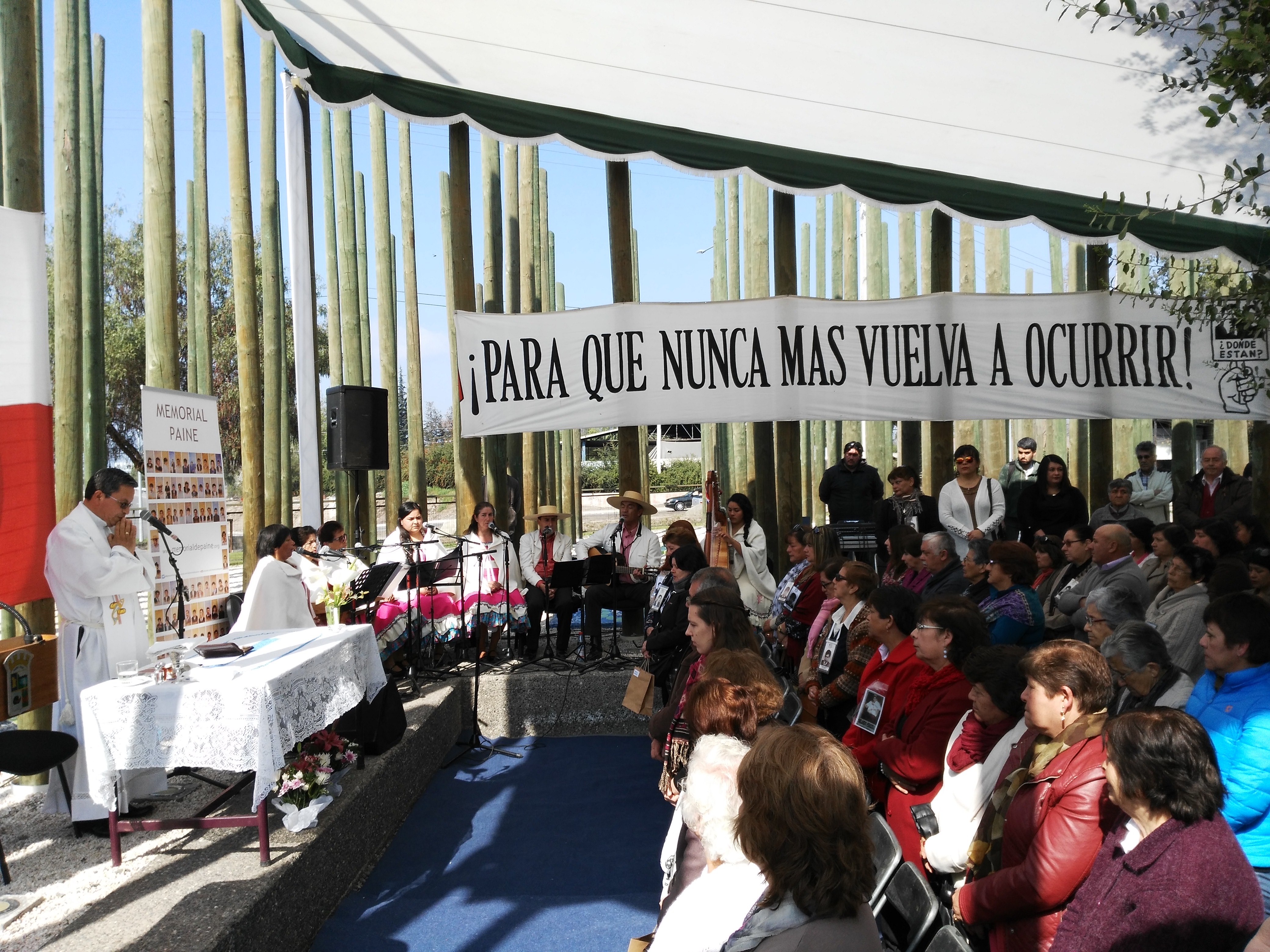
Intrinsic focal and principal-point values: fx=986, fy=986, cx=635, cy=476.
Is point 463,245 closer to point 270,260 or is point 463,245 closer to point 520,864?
point 520,864

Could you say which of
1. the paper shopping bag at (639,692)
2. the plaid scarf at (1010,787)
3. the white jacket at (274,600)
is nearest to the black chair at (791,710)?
the paper shopping bag at (639,692)

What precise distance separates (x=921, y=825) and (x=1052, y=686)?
0.71 metres

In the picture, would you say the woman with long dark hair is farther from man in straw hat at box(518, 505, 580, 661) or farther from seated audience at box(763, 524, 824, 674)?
man in straw hat at box(518, 505, 580, 661)

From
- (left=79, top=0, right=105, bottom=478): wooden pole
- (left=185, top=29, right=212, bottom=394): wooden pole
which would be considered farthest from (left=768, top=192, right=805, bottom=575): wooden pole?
(left=185, top=29, right=212, bottom=394): wooden pole

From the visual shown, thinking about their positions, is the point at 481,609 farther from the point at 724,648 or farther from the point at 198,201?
the point at 198,201

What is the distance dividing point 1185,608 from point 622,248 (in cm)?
512

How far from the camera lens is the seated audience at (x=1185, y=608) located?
4.29m

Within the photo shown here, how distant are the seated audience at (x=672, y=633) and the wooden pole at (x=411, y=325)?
10.7m

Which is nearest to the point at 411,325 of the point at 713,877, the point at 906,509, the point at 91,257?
the point at 91,257

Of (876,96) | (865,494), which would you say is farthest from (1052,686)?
(865,494)

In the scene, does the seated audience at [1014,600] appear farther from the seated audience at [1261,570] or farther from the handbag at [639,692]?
the handbag at [639,692]

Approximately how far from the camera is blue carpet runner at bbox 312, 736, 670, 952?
421cm

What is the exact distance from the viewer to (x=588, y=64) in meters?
6.16

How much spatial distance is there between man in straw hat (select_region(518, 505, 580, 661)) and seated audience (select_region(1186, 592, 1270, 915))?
551 centimetres
